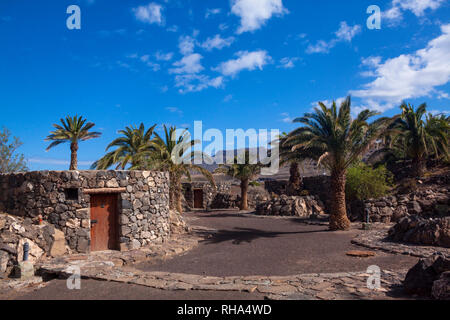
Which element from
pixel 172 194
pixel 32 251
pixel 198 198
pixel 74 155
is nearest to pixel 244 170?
pixel 198 198

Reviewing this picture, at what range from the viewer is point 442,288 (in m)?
5.55

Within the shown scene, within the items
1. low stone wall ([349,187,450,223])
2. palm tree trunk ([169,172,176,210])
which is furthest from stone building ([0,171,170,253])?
low stone wall ([349,187,450,223])

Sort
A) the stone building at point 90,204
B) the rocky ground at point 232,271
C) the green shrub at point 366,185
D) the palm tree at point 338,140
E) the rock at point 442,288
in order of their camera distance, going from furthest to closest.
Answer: the green shrub at point 366,185, the palm tree at point 338,140, the stone building at point 90,204, the rocky ground at point 232,271, the rock at point 442,288

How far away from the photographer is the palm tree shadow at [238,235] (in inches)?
525

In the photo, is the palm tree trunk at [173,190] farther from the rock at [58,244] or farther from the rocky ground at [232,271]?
the rock at [58,244]

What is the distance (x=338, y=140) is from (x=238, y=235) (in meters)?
6.47

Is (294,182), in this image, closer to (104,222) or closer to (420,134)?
(420,134)

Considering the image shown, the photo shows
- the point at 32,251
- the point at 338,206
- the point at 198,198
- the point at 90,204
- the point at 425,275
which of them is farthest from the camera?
the point at 198,198

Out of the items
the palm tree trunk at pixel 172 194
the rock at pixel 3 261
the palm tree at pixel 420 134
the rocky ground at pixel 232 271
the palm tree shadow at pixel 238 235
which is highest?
the palm tree at pixel 420 134

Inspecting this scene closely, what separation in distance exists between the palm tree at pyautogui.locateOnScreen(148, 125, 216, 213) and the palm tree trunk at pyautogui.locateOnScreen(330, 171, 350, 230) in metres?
7.99

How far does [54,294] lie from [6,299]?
972mm

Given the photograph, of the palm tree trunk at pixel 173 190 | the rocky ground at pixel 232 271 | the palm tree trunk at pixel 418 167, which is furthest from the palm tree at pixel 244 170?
the rocky ground at pixel 232 271

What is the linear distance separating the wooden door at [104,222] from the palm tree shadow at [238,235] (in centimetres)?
377
